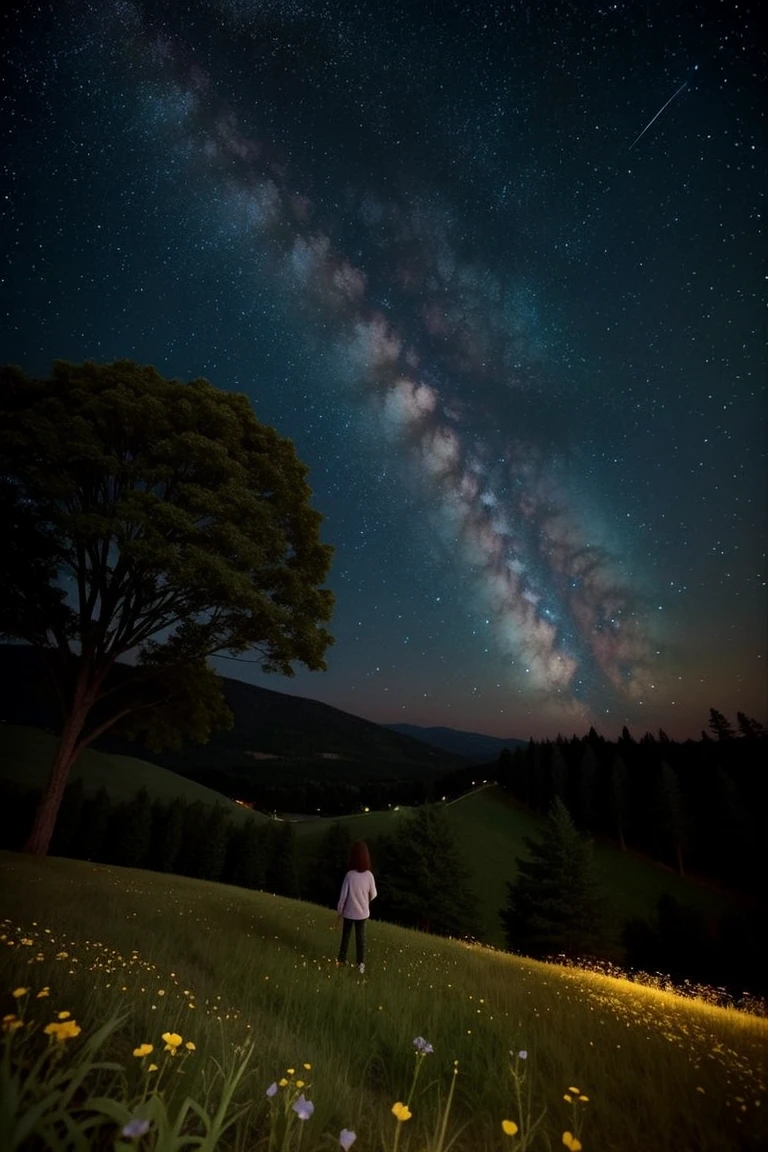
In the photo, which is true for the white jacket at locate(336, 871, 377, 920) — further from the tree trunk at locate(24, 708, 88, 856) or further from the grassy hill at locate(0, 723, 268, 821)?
the grassy hill at locate(0, 723, 268, 821)

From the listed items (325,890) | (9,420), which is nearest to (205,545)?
(9,420)

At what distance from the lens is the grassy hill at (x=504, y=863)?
4881cm

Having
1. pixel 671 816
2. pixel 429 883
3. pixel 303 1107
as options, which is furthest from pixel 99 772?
pixel 303 1107

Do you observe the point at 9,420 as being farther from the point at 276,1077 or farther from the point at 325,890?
the point at 325,890

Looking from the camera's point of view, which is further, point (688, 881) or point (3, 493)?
point (688, 881)

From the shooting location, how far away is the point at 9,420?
12.3 m

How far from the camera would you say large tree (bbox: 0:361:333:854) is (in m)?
12.4

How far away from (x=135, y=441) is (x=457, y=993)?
14454mm

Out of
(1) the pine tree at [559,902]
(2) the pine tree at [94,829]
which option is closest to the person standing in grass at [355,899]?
(1) the pine tree at [559,902]

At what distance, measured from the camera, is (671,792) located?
57844mm

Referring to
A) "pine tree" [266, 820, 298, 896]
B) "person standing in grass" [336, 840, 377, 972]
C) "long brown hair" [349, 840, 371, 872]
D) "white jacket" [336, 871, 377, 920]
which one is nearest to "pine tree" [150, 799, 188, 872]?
"pine tree" [266, 820, 298, 896]

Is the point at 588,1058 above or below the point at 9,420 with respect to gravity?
below

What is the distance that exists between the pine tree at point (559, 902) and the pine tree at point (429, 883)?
3.76 metres

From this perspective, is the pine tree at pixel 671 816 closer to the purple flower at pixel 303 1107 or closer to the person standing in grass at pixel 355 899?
the person standing in grass at pixel 355 899
